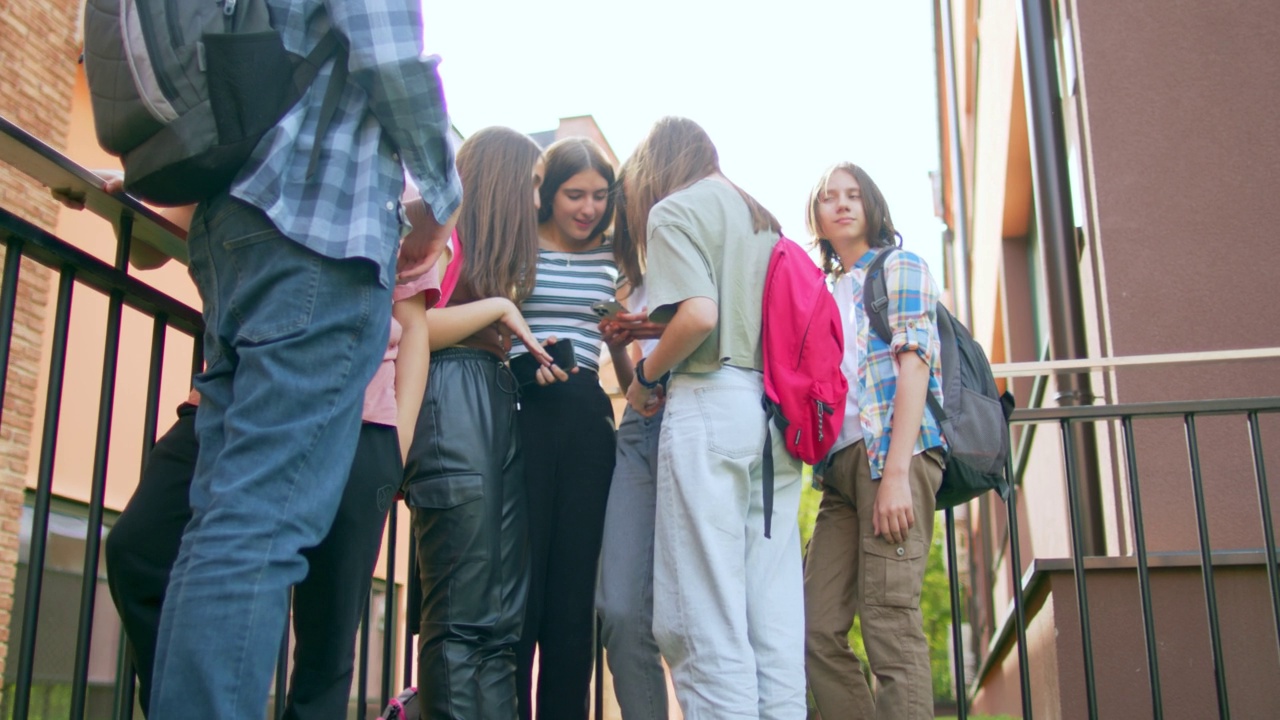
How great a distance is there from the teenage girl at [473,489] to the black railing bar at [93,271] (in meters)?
0.64

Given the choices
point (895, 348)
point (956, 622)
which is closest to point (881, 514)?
point (895, 348)

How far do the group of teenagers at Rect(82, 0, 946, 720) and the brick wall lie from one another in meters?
6.44

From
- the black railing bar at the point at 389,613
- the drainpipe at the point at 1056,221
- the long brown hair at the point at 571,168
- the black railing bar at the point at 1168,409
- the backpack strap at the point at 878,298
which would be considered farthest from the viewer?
the drainpipe at the point at 1056,221

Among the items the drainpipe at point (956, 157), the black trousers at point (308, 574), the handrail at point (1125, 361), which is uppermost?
the drainpipe at point (956, 157)

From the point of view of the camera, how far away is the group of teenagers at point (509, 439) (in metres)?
1.99

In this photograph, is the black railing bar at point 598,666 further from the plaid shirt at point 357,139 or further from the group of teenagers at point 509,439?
the plaid shirt at point 357,139

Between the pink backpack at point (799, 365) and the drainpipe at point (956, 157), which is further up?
the drainpipe at point (956, 157)

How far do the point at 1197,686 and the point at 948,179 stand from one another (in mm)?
20286

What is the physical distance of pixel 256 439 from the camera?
1.93 meters

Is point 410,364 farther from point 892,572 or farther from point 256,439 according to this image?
point 892,572

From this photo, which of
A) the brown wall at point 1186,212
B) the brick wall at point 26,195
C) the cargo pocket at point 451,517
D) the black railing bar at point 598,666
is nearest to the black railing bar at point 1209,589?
→ the brown wall at point 1186,212

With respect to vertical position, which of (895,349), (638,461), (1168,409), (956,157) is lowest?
(638,461)

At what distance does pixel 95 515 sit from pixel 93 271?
550 mm

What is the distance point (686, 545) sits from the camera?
2969 millimetres
